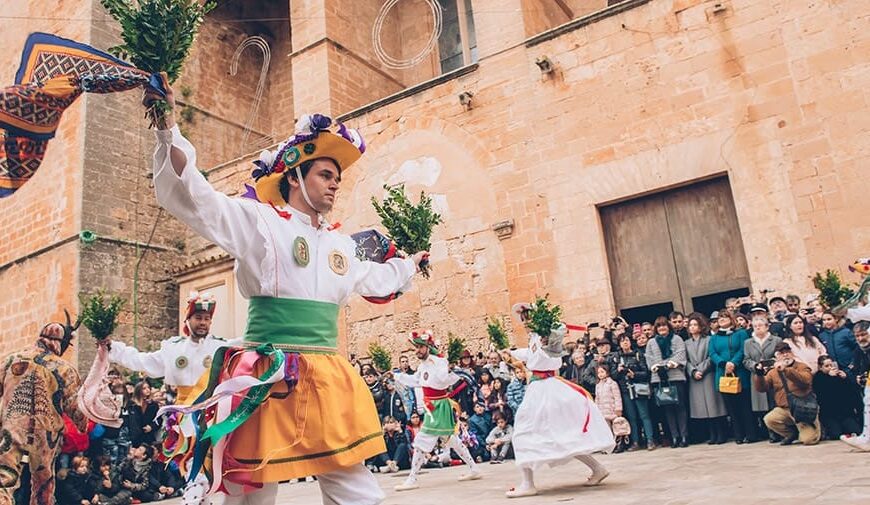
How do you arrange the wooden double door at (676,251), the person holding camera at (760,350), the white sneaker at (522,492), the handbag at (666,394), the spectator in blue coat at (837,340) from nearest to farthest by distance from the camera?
1. the white sneaker at (522,492)
2. the spectator in blue coat at (837,340)
3. the person holding camera at (760,350)
4. the handbag at (666,394)
5. the wooden double door at (676,251)

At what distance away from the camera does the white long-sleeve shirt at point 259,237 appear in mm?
2627

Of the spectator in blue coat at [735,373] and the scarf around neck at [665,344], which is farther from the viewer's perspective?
the scarf around neck at [665,344]

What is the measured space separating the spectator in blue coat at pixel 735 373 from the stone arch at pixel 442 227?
15.4 feet

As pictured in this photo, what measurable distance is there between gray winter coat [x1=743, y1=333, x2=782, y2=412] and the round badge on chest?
6.73 meters

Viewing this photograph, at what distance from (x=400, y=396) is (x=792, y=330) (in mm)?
Answer: 6127

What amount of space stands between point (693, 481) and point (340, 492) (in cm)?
381

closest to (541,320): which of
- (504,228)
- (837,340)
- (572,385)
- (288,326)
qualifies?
(572,385)

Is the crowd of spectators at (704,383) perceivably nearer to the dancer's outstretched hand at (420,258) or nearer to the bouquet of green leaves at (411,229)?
the bouquet of green leaves at (411,229)

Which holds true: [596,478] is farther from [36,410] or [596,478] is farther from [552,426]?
[36,410]

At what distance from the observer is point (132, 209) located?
18.2 meters

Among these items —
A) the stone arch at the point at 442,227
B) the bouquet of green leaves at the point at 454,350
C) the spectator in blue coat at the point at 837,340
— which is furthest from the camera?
the stone arch at the point at 442,227

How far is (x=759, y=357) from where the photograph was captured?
8.21 m

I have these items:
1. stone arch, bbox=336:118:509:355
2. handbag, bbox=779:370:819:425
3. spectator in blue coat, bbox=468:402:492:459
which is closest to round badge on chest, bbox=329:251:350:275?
handbag, bbox=779:370:819:425

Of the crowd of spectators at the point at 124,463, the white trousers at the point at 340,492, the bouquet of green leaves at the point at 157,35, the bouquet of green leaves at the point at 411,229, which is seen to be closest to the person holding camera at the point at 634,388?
the bouquet of green leaves at the point at 411,229
